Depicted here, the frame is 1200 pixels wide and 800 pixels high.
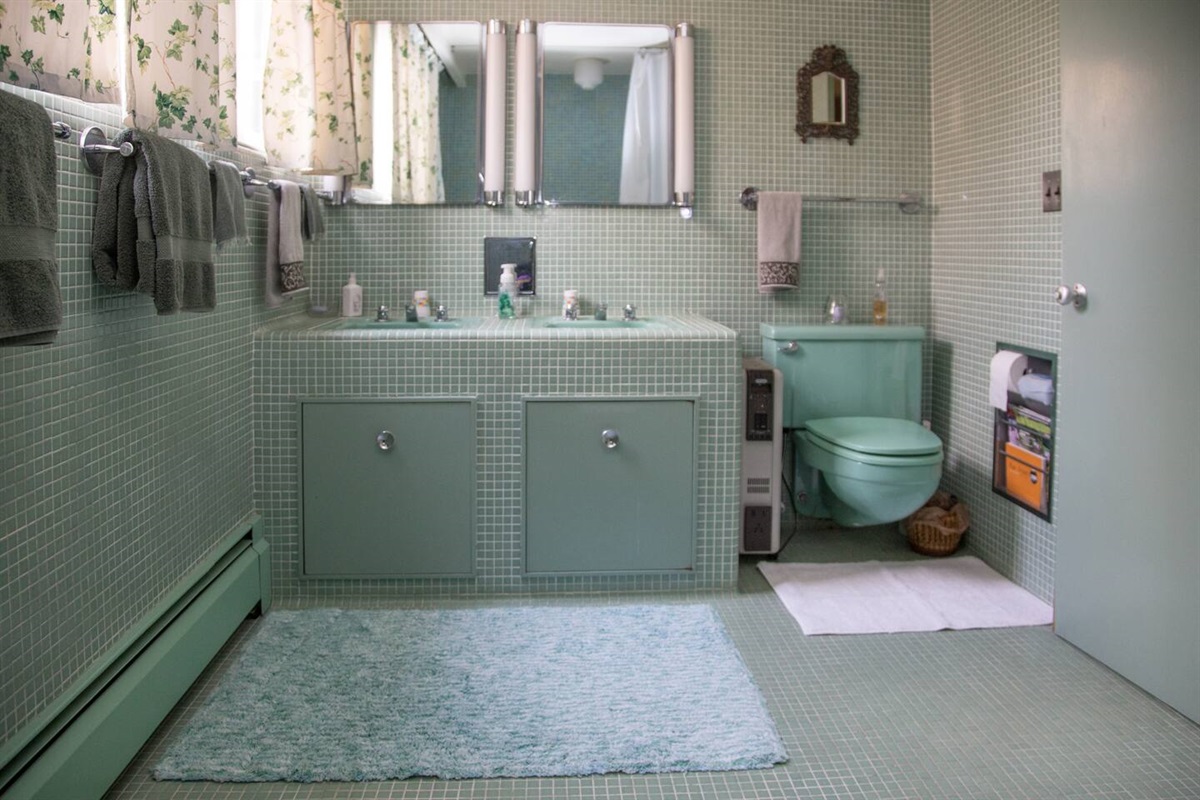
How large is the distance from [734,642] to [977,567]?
1.08m

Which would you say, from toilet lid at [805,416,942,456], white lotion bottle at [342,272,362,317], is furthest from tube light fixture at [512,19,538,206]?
toilet lid at [805,416,942,456]

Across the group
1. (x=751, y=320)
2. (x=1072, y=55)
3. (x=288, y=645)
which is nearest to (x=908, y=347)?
(x=751, y=320)

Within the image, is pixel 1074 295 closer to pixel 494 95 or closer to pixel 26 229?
pixel 494 95

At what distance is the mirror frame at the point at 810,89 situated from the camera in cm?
388

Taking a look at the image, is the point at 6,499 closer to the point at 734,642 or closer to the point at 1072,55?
the point at 734,642

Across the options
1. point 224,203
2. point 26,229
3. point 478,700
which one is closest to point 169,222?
point 224,203

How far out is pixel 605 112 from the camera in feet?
12.3

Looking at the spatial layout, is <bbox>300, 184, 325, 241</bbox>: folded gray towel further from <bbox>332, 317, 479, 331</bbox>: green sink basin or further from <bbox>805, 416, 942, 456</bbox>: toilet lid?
<bbox>805, 416, 942, 456</bbox>: toilet lid

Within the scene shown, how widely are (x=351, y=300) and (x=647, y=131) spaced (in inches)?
46.5

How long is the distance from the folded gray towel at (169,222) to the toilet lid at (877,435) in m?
1.97

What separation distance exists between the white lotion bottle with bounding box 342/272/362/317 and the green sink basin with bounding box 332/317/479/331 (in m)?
0.04

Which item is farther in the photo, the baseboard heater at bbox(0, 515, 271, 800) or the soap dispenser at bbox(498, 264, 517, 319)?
the soap dispenser at bbox(498, 264, 517, 319)

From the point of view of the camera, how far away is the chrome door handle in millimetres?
2746

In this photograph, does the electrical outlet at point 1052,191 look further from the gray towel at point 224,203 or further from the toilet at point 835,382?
the gray towel at point 224,203
